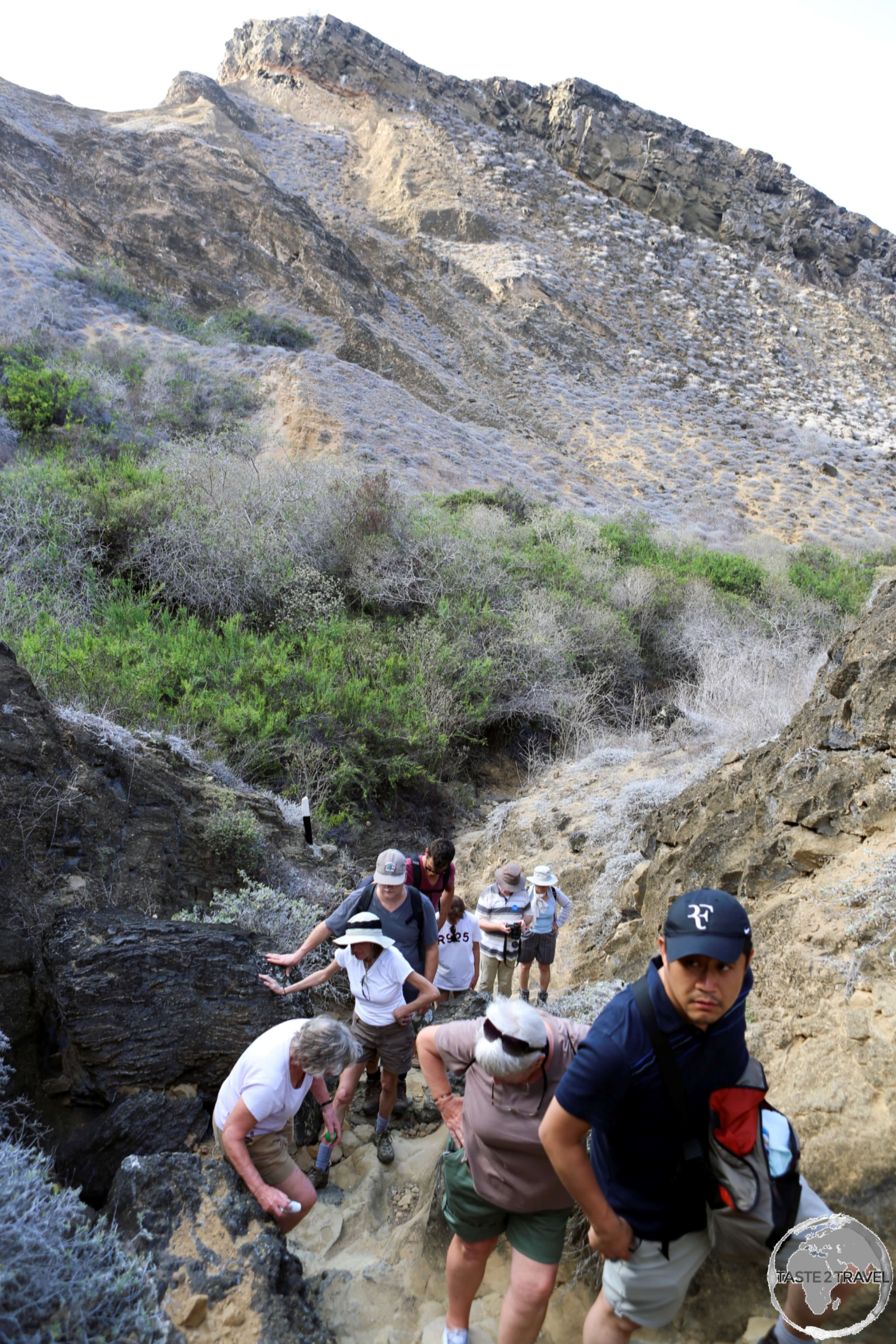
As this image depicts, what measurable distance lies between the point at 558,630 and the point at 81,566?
668 cm

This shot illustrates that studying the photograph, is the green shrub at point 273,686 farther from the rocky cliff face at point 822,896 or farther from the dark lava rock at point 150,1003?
the rocky cliff face at point 822,896

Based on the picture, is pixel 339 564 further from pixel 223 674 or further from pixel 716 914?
pixel 716 914

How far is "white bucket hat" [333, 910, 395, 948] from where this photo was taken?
340cm

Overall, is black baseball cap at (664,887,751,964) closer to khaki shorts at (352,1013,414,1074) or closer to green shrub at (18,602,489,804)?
khaki shorts at (352,1013,414,1074)

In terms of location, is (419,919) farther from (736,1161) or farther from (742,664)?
(742,664)

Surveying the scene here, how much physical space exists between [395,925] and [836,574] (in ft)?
52.8

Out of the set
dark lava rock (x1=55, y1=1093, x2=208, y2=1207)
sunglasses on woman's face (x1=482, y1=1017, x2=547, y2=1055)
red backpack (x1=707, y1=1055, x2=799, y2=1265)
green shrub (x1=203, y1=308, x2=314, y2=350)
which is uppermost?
green shrub (x1=203, y1=308, x2=314, y2=350)

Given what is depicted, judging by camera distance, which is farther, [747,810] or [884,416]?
[884,416]

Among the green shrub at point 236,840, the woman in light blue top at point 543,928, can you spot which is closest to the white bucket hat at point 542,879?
the woman in light blue top at point 543,928

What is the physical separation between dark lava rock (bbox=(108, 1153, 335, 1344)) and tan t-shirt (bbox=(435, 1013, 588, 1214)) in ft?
2.45

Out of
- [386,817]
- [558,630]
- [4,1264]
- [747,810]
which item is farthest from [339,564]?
[4,1264]

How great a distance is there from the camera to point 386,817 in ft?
27.5

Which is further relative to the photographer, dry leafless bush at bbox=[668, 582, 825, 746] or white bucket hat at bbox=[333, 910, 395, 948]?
dry leafless bush at bbox=[668, 582, 825, 746]

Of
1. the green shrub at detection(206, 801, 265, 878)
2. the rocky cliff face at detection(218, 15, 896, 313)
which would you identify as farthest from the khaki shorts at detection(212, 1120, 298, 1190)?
the rocky cliff face at detection(218, 15, 896, 313)
